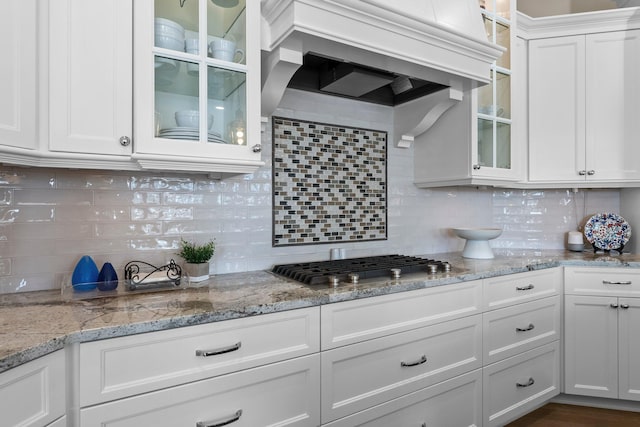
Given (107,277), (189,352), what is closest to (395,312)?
(189,352)

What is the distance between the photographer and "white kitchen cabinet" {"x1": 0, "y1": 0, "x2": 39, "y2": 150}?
1.15 meters

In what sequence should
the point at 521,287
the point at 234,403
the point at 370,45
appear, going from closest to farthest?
1. the point at 234,403
2. the point at 370,45
3. the point at 521,287

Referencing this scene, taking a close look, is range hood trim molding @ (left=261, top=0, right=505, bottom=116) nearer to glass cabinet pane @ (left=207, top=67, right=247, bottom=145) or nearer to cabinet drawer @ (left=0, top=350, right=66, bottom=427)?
glass cabinet pane @ (left=207, top=67, right=247, bottom=145)

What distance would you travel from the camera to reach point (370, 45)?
163 cm

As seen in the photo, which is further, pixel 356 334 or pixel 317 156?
pixel 317 156

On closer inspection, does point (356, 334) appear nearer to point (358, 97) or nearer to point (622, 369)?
point (358, 97)

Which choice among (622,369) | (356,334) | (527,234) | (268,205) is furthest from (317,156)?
(622,369)

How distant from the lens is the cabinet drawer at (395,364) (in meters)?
1.51

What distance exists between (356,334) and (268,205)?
0.87 meters

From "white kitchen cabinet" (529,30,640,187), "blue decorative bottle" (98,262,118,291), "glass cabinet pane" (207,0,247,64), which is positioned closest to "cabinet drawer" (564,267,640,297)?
"white kitchen cabinet" (529,30,640,187)

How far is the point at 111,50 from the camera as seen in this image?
1.35 metres

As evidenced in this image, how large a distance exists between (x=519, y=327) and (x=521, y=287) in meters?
0.23

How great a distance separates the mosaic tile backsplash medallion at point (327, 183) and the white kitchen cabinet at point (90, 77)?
0.85 metres

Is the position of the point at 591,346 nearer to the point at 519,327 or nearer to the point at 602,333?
the point at 602,333
